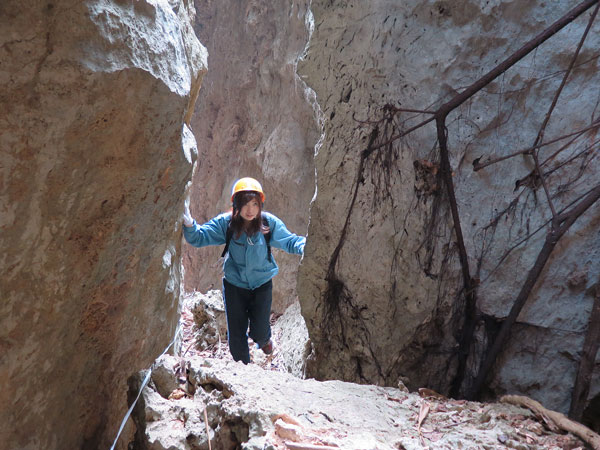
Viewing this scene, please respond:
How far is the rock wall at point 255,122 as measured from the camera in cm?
665

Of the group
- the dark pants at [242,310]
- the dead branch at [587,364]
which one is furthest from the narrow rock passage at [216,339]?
the dead branch at [587,364]

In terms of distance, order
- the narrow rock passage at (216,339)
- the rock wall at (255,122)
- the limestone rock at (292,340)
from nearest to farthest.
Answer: the limestone rock at (292,340)
the narrow rock passage at (216,339)
the rock wall at (255,122)

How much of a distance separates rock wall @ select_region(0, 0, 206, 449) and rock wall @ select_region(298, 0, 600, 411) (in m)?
1.67

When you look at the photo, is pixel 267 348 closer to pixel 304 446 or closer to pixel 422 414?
pixel 422 414

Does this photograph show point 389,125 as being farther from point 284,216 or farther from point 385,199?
point 284,216

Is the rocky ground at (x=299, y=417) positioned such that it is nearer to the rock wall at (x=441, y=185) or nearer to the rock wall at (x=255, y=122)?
the rock wall at (x=441, y=185)

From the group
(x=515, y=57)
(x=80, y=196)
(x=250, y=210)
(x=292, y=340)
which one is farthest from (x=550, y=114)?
(x=292, y=340)

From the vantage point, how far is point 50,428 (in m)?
2.02

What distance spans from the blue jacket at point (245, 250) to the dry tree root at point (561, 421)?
190 centimetres

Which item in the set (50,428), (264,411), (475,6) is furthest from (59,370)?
(475,6)

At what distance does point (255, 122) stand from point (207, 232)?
171 inches

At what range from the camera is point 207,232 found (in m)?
3.63

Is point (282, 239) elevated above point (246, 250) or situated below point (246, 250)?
above

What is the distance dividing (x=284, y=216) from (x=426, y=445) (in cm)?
501
